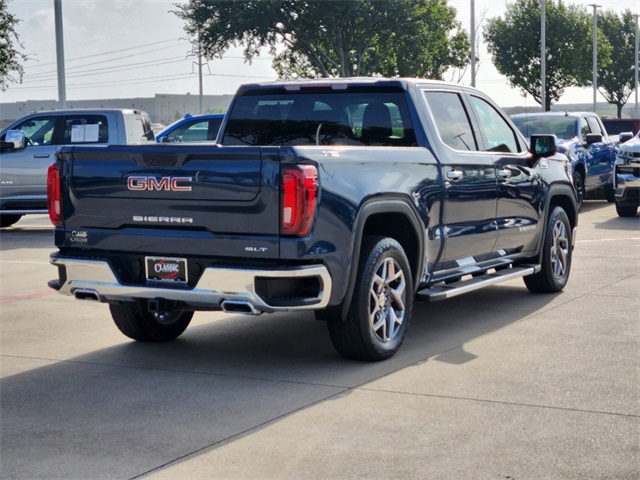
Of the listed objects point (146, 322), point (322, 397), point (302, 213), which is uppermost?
point (302, 213)

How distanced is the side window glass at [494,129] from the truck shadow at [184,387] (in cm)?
143

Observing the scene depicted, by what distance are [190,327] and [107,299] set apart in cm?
173

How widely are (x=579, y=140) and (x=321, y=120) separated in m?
12.7

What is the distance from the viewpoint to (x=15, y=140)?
58.6 feet

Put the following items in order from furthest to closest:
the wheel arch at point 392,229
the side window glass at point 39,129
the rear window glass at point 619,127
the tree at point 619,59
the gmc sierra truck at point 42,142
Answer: the tree at point 619,59 < the rear window glass at point 619,127 < the side window glass at point 39,129 < the gmc sierra truck at point 42,142 < the wheel arch at point 392,229

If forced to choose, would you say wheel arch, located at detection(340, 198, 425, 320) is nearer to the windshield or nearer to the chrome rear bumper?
the chrome rear bumper

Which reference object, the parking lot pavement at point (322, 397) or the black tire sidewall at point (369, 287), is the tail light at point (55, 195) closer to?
the parking lot pavement at point (322, 397)

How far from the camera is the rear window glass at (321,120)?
820 cm

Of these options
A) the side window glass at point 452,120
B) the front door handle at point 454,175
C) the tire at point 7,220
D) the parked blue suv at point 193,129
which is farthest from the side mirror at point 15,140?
the front door handle at point 454,175

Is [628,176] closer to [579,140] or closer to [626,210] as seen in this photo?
[626,210]

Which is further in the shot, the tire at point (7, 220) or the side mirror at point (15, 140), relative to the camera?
the tire at point (7, 220)

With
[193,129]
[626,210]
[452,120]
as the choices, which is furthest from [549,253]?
[193,129]

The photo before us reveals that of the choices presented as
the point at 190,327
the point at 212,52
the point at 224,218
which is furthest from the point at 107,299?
the point at 212,52

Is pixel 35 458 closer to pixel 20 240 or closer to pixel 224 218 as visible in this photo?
pixel 224 218
